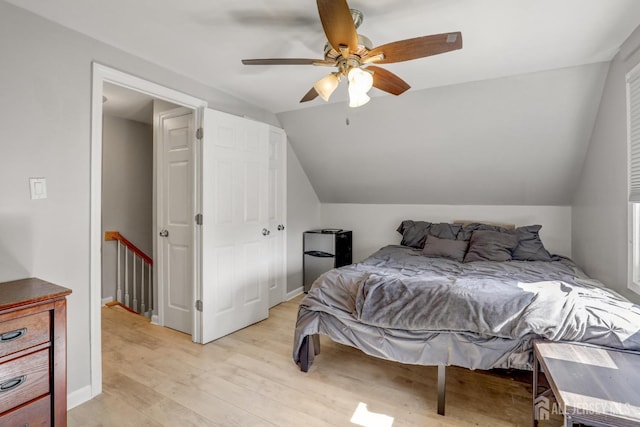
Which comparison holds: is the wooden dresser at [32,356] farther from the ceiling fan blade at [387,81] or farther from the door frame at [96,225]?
the ceiling fan blade at [387,81]


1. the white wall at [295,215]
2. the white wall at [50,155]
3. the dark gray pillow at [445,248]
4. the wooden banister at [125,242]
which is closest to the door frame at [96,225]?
the white wall at [50,155]

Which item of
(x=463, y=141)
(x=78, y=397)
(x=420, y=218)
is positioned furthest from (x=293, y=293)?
(x=463, y=141)

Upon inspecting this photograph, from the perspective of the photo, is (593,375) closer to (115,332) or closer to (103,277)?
(115,332)

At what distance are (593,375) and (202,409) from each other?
2.06m

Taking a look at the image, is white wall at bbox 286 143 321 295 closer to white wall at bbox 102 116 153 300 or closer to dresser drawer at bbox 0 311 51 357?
white wall at bbox 102 116 153 300

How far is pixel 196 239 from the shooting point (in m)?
2.82

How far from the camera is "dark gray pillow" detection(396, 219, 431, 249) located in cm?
387

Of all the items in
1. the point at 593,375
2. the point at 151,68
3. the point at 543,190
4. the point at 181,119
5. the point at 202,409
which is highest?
the point at 151,68

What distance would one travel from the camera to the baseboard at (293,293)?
4.04m

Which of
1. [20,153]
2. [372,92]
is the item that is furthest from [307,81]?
[20,153]

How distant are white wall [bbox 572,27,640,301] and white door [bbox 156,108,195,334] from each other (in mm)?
3387

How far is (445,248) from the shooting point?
338 cm

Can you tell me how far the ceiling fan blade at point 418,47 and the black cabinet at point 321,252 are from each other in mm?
2684

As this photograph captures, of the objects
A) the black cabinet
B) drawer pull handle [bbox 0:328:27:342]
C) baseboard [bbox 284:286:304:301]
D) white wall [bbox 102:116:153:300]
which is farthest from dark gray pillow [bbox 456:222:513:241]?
white wall [bbox 102:116:153:300]
